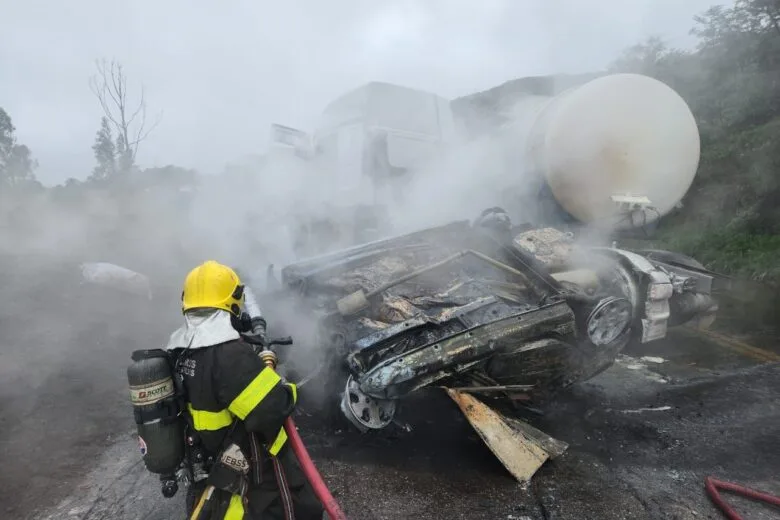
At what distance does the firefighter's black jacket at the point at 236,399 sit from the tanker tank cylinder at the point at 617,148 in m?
4.20

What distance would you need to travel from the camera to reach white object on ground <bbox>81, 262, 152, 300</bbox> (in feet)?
23.8

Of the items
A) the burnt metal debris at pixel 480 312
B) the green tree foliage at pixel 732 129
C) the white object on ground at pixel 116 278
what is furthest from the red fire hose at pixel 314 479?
the green tree foliage at pixel 732 129

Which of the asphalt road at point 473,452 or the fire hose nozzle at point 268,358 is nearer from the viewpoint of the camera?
the fire hose nozzle at point 268,358

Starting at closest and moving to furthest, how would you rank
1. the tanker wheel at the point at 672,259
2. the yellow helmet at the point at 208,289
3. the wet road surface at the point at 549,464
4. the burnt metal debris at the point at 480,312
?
the yellow helmet at the point at 208,289 < the wet road surface at the point at 549,464 < the burnt metal debris at the point at 480,312 < the tanker wheel at the point at 672,259

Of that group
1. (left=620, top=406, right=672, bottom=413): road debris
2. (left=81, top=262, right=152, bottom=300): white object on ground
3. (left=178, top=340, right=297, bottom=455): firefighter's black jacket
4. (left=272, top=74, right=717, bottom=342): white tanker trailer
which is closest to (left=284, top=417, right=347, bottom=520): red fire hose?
(left=178, top=340, right=297, bottom=455): firefighter's black jacket

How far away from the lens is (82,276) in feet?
24.7

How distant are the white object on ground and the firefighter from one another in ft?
20.6

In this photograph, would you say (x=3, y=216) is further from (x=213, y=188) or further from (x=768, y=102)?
(x=768, y=102)

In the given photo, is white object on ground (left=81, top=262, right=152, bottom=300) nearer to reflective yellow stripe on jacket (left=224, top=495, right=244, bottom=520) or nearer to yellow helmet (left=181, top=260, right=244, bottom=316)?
yellow helmet (left=181, top=260, right=244, bottom=316)

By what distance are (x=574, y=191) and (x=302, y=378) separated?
3402 millimetres

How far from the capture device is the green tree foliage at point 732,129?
25.5ft

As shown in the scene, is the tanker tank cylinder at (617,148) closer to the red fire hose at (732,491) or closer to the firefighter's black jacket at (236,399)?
the red fire hose at (732,491)

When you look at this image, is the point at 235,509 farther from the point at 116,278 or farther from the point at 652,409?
the point at 116,278

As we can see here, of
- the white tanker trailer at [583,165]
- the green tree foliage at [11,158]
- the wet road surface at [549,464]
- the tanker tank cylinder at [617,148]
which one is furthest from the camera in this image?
the green tree foliage at [11,158]
